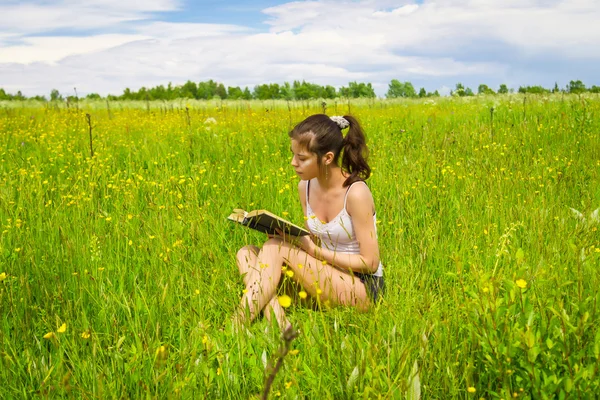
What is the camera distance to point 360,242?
116 inches

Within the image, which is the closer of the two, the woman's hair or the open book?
the open book

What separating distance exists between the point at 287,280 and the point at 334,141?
2.79 ft

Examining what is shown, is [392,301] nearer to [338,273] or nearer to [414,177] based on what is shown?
[338,273]

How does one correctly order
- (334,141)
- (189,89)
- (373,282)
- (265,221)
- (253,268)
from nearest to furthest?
(253,268) < (265,221) < (373,282) < (334,141) < (189,89)

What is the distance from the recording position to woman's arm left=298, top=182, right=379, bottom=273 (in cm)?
292

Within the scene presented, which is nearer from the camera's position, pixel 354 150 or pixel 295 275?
pixel 295 275

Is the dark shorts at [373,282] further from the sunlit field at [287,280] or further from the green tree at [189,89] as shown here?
the green tree at [189,89]

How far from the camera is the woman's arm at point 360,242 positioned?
115 inches

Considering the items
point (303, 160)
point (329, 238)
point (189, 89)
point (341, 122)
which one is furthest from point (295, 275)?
point (189, 89)

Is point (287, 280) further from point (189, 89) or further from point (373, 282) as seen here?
point (189, 89)

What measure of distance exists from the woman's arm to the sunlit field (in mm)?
217

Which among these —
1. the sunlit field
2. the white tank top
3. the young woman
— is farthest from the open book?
the sunlit field

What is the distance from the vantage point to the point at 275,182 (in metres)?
4.92

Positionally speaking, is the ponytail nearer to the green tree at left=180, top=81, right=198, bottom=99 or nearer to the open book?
the open book
